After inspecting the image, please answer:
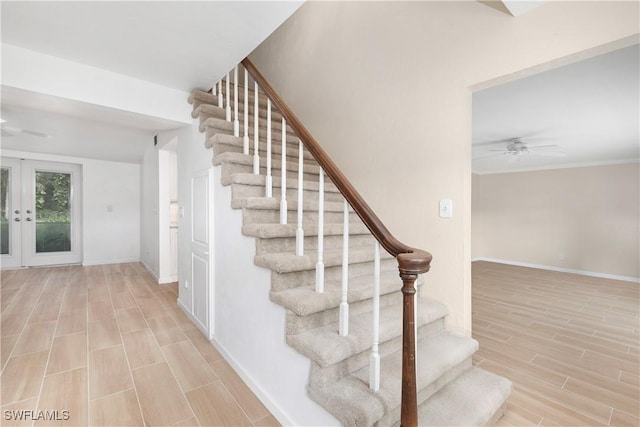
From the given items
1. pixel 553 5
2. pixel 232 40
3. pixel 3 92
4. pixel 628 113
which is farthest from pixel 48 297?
pixel 628 113

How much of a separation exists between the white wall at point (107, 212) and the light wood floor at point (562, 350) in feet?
22.8

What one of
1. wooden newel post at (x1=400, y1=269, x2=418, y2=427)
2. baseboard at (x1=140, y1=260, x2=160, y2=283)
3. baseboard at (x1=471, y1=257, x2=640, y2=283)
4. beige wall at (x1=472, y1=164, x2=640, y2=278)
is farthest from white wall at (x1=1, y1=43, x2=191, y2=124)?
baseboard at (x1=471, y1=257, x2=640, y2=283)

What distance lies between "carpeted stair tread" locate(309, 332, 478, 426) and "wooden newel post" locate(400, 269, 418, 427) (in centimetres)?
18

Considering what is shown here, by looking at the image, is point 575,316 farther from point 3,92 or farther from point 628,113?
point 3,92

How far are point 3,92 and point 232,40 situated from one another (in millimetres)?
1854

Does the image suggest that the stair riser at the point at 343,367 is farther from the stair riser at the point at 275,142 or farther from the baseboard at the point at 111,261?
the baseboard at the point at 111,261

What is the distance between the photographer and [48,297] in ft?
12.1

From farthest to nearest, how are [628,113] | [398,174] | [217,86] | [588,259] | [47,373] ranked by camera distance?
[588,259], [628,113], [217,86], [398,174], [47,373]

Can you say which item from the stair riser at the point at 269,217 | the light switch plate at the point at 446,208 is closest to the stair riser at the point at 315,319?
the stair riser at the point at 269,217

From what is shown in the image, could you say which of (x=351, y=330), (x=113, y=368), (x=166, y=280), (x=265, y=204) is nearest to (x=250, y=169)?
(x=265, y=204)

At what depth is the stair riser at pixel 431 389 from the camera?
49.8 inches

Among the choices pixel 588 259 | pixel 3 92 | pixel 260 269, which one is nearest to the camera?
pixel 260 269

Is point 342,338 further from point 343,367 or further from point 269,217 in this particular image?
point 269,217

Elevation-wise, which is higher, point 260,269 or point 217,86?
point 217,86
